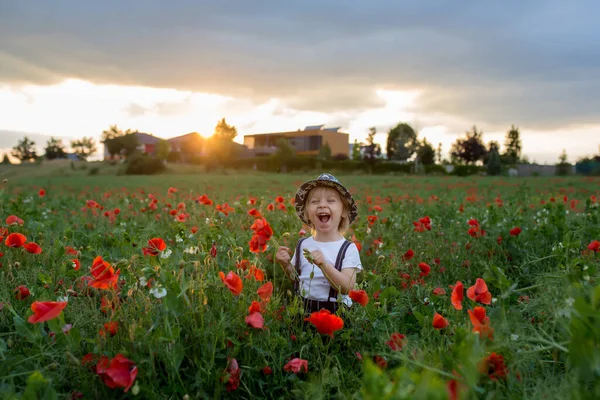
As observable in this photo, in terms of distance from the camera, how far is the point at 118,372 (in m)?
1.93

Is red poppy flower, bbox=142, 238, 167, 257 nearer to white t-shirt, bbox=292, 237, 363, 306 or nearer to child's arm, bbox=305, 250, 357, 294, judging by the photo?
child's arm, bbox=305, 250, 357, 294

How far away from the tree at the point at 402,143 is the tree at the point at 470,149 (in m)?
6.28

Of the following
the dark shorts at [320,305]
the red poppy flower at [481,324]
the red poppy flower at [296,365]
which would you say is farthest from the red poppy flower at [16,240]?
the red poppy flower at [481,324]

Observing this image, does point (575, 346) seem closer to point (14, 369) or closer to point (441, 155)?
point (14, 369)

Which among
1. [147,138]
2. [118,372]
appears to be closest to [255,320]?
[118,372]

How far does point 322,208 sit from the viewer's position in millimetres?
3375

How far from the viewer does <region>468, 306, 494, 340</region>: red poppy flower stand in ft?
6.45

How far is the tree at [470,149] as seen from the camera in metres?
63.8

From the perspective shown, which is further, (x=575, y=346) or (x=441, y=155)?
(x=441, y=155)

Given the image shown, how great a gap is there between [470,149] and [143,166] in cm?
4204

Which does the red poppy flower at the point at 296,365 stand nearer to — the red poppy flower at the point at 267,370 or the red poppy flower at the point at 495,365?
the red poppy flower at the point at 267,370

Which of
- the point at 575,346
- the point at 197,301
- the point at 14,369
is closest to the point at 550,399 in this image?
the point at 575,346

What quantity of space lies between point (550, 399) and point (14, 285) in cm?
301

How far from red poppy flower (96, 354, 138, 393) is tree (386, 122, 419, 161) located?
150 feet
